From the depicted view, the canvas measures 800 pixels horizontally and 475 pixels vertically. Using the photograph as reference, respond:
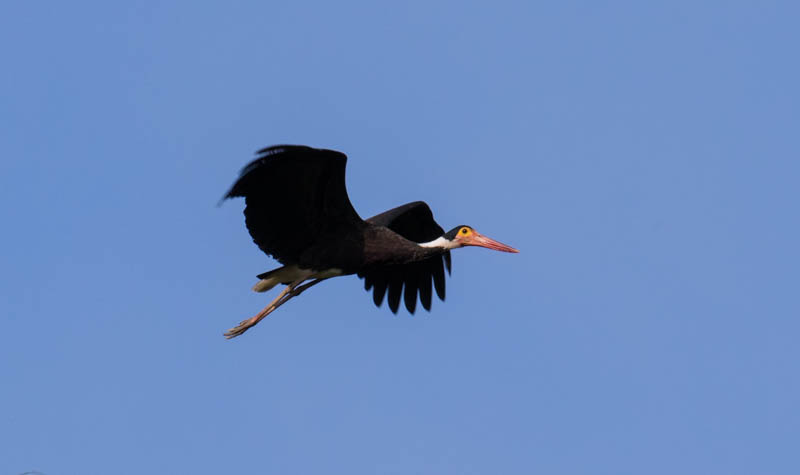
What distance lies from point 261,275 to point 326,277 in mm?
757

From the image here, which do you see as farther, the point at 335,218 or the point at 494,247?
the point at 494,247

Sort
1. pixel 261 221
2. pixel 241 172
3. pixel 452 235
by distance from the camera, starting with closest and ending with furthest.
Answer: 1. pixel 241 172
2. pixel 261 221
3. pixel 452 235

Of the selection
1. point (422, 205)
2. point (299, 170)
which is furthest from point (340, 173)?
point (422, 205)

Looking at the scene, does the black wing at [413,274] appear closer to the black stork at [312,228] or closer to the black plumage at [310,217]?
the black stork at [312,228]

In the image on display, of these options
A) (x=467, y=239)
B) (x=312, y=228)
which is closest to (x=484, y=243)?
(x=467, y=239)

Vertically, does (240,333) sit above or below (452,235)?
below

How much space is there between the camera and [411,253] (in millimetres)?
15180

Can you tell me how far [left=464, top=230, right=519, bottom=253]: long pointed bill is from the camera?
1598cm

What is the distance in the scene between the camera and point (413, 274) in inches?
667

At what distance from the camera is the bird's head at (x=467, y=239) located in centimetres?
1591

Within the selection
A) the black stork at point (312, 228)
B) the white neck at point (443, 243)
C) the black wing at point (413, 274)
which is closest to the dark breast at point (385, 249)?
the black stork at point (312, 228)

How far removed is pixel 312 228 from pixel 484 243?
233cm

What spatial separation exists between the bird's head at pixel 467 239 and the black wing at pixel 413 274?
792 millimetres

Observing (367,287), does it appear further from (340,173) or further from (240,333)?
(340,173)
